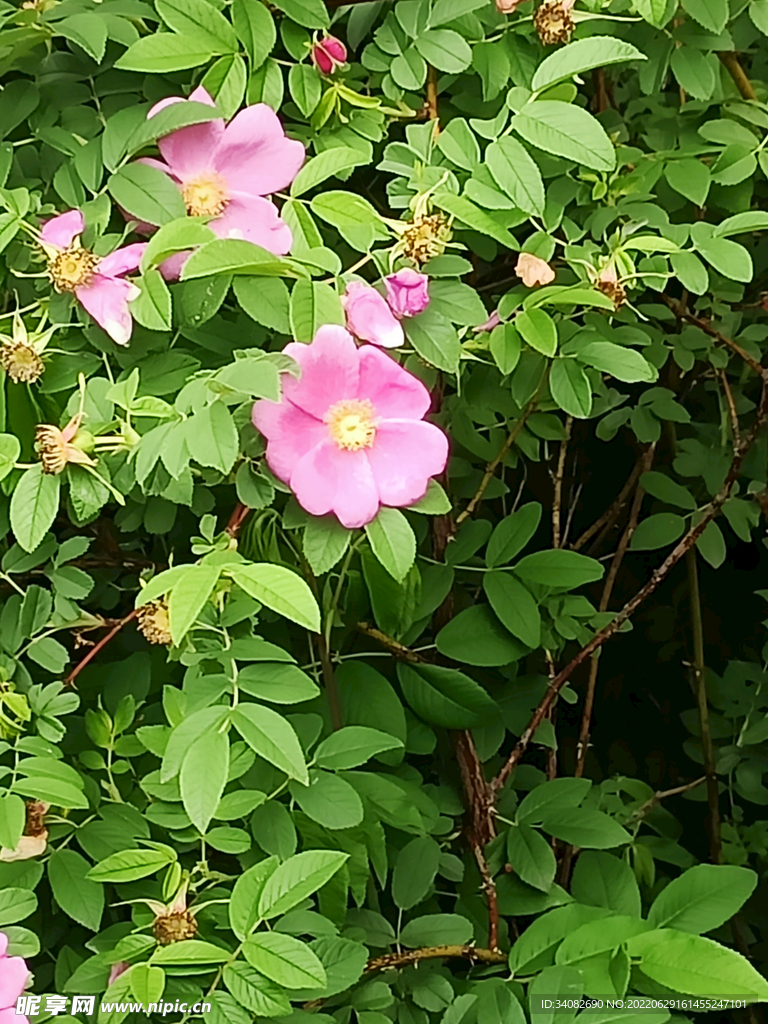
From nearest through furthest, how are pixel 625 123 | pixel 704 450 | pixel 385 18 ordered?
pixel 385 18
pixel 625 123
pixel 704 450

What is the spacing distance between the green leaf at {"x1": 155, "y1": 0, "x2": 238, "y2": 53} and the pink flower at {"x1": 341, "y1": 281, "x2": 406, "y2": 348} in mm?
205

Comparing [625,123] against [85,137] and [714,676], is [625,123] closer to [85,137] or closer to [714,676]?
[85,137]

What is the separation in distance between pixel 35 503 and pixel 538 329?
12.6 inches

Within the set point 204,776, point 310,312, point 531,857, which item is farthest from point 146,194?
point 531,857

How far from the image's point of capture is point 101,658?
767 millimetres

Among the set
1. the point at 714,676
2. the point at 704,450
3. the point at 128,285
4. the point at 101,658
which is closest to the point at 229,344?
the point at 128,285

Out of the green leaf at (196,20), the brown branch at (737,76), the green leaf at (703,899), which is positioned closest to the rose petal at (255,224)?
the green leaf at (196,20)

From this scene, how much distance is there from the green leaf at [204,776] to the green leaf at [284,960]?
9 cm

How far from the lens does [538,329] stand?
61cm

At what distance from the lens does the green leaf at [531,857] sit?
30.3 inches

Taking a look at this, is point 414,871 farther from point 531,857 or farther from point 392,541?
point 392,541

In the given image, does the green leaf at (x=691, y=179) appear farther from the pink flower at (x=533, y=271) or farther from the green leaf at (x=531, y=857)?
the green leaf at (x=531, y=857)

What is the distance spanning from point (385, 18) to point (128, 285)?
29 centimetres

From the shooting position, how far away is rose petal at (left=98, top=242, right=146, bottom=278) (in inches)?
23.1
